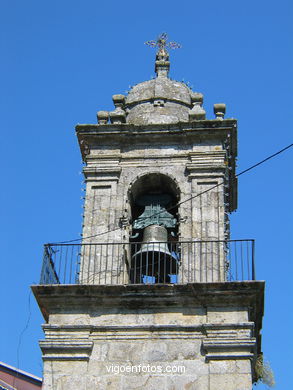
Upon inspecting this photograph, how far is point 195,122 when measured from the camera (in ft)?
65.1

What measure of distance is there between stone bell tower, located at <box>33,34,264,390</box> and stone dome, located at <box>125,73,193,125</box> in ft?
0.09

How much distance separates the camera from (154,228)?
19047 millimetres

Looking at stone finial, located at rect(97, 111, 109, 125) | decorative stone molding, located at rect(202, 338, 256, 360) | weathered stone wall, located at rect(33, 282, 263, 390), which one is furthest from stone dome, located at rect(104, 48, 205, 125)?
decorative stone molding, located at rect(202, 338, 256, 360)

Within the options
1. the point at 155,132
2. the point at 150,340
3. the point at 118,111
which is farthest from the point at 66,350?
the point at 118,111

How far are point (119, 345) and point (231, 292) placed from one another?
2012mm

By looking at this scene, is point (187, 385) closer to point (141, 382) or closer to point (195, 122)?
point (141, 382)

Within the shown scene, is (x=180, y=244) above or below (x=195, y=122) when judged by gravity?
below

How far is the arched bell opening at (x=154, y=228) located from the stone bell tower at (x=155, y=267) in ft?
0.08

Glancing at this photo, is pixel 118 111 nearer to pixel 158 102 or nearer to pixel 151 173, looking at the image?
pixel 158 102

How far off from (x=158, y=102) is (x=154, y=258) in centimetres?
368

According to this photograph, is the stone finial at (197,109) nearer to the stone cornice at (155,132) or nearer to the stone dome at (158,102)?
the stone dome at (158,102)

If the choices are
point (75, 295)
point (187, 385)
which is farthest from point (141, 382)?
point (75, 295)

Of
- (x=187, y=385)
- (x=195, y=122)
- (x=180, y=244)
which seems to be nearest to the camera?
(x=187, y=385)

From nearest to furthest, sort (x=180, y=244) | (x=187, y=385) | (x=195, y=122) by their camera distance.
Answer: (x=187, y=385) < (x=180, y=244) < (x=195, y=122)
